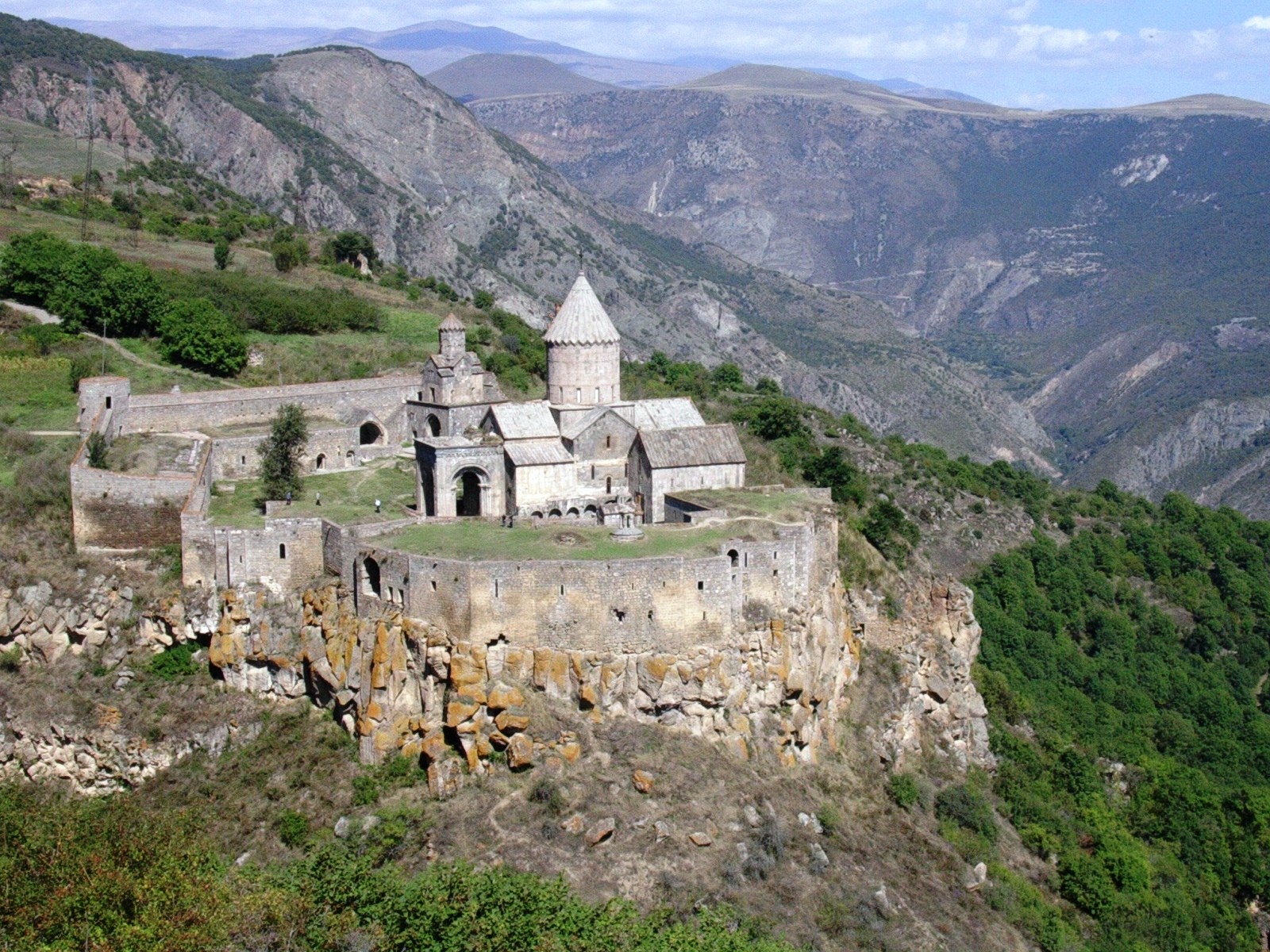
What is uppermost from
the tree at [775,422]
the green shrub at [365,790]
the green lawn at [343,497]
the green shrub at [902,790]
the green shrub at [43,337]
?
the green shrub at [43,337]

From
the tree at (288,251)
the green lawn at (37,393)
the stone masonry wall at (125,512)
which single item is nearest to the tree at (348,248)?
the tree at (288,251)

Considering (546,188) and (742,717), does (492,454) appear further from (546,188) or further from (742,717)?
(546,188)

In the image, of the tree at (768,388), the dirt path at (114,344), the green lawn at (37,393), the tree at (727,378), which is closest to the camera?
the green lawn at (37,393)

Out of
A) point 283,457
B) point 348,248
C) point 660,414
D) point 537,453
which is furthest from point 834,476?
point 348,248

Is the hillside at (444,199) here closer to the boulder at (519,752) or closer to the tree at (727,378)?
the tree at (727,378)

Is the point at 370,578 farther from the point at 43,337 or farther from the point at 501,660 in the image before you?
the point at 43,337

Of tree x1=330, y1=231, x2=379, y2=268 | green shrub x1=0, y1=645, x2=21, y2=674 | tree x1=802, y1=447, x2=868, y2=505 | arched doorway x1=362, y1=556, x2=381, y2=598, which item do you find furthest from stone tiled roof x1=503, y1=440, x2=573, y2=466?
tree x1=330, y1=231, x2=379, y2=268

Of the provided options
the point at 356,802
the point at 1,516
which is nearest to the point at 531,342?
the point at 1,516
